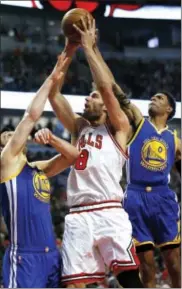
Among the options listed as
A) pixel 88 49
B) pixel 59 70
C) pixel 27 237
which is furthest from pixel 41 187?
pixel 88 49

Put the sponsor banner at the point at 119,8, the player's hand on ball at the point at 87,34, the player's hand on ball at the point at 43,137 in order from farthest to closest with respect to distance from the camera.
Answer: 1. the sponsor banner at the point at 119,8
2. the player's hand on ball at the point at 87,34
3. the player's hand on ball at the point at 43,137

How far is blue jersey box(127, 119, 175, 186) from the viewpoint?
5.41 metres

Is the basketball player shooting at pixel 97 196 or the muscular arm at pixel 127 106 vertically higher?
the muscular arm at pixel 127 106

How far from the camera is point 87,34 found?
4863 millimetres

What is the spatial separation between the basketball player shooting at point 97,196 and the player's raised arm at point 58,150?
12 centimetres

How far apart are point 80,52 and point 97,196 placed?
7009 millimetres

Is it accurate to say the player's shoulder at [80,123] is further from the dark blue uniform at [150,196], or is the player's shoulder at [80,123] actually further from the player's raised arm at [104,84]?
the dark blue uniform at [150,196]

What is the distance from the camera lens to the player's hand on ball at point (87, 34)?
4.81m

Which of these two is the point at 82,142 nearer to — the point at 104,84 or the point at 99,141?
the point at 99,141

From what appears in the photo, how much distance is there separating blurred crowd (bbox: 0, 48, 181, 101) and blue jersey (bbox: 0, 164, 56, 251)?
672 cm

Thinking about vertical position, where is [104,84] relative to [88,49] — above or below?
below

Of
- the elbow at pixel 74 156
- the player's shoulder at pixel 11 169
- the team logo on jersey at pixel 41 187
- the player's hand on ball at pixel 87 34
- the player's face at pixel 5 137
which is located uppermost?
the player's hand on ball at pixel 87 34

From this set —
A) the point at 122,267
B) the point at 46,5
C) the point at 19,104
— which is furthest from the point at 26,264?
the point at 46,5

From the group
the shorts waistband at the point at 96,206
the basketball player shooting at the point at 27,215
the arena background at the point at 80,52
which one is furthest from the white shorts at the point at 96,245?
the arena background at the point at 80,52
